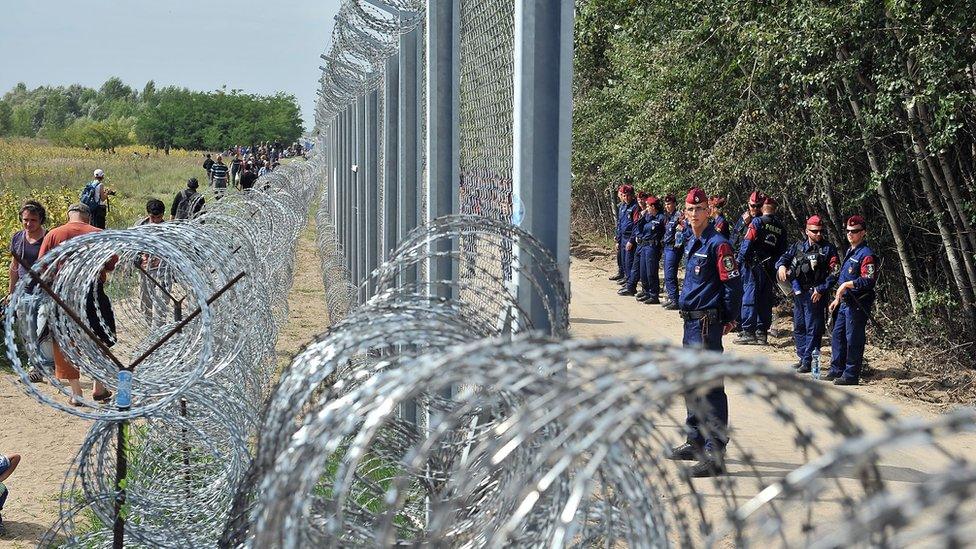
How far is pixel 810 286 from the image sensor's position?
11.1 meters

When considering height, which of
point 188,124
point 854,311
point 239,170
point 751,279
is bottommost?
point 854,311

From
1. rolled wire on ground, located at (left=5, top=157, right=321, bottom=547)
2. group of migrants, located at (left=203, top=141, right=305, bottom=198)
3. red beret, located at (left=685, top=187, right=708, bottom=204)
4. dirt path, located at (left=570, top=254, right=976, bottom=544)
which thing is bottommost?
dirt path, located at (left=570, top=254, right=976, bottom=544)

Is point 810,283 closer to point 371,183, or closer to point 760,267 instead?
point 760,267

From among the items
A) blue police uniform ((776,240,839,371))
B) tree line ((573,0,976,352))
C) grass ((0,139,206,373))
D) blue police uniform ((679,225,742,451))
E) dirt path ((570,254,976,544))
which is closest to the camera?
dirt path ((570,254,976,544))

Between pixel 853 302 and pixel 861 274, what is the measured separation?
27 centimetres

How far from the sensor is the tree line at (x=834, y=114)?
30.5ft

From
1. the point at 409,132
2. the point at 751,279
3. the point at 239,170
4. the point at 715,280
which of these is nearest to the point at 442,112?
the point at 409,132

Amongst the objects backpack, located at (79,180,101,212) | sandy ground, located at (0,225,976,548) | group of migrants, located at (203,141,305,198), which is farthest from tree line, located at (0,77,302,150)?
sandy ground, located at (0,225,976,548)

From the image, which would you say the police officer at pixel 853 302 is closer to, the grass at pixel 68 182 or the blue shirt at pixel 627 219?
the blue shirt at pixel 627 219

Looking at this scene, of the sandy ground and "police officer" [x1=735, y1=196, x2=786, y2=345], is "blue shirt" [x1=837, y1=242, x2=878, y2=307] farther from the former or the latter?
"police officer" [x1=735, y1=196, x2=786, y2=345]

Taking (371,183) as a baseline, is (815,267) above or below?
below

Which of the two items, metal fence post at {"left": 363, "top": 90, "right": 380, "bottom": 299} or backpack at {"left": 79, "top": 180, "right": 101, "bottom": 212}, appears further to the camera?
backpack at {"left": 79, "top": 180, "right": 101, "bottom": 212}

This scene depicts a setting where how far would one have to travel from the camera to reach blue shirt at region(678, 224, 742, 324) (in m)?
Result: 7.58

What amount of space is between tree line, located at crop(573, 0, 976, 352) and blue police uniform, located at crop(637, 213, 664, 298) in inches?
52.2
